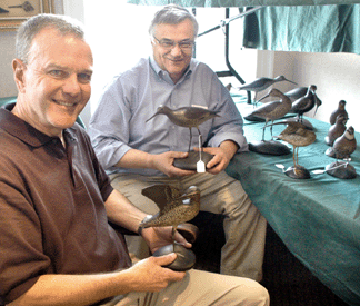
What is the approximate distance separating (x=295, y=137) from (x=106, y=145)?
2.77 feet

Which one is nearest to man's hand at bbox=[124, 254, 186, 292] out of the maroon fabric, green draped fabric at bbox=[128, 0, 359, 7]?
the maroon fabric

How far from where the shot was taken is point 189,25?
1.69 m

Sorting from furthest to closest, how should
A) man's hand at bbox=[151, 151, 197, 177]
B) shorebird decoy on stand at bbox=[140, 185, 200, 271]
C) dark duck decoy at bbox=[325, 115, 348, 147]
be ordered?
dark duck decoy at bbox=[325, 115, 348, 147] → man's hand at bbox=[151, 151, 197, 177] → shorebird decoy on stand at bbox=[140, 185, 200, 271]

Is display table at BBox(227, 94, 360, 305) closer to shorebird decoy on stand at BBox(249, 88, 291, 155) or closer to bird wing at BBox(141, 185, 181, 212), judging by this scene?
shorebird decoy on stand at BBox(249, 88, 291, 155)

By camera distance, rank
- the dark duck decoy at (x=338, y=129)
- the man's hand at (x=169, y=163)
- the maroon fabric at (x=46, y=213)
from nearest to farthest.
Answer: the maroon fabric at (x=46, y=213) → the man's hand at (x=169, y=163) → the dark duck decoy at (x=338, y=129)

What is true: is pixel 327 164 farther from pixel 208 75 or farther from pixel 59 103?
pixel 59 103

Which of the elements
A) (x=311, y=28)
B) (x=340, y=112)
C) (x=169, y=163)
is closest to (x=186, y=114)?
(x=169, y=163)

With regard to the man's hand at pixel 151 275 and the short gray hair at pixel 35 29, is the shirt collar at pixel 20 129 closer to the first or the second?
the short gray hair at pixel 35 29

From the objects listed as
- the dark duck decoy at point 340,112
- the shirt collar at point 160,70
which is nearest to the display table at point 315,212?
the dark duck decoy at point 340,112

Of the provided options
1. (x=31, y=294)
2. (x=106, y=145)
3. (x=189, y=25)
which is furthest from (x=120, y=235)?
(x=189, y=25)

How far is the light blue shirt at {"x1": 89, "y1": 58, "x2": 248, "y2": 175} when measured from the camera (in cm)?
177

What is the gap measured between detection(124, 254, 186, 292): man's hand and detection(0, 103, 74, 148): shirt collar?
1.28ft

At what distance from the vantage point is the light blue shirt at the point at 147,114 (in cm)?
177

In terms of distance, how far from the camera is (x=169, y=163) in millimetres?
1621
